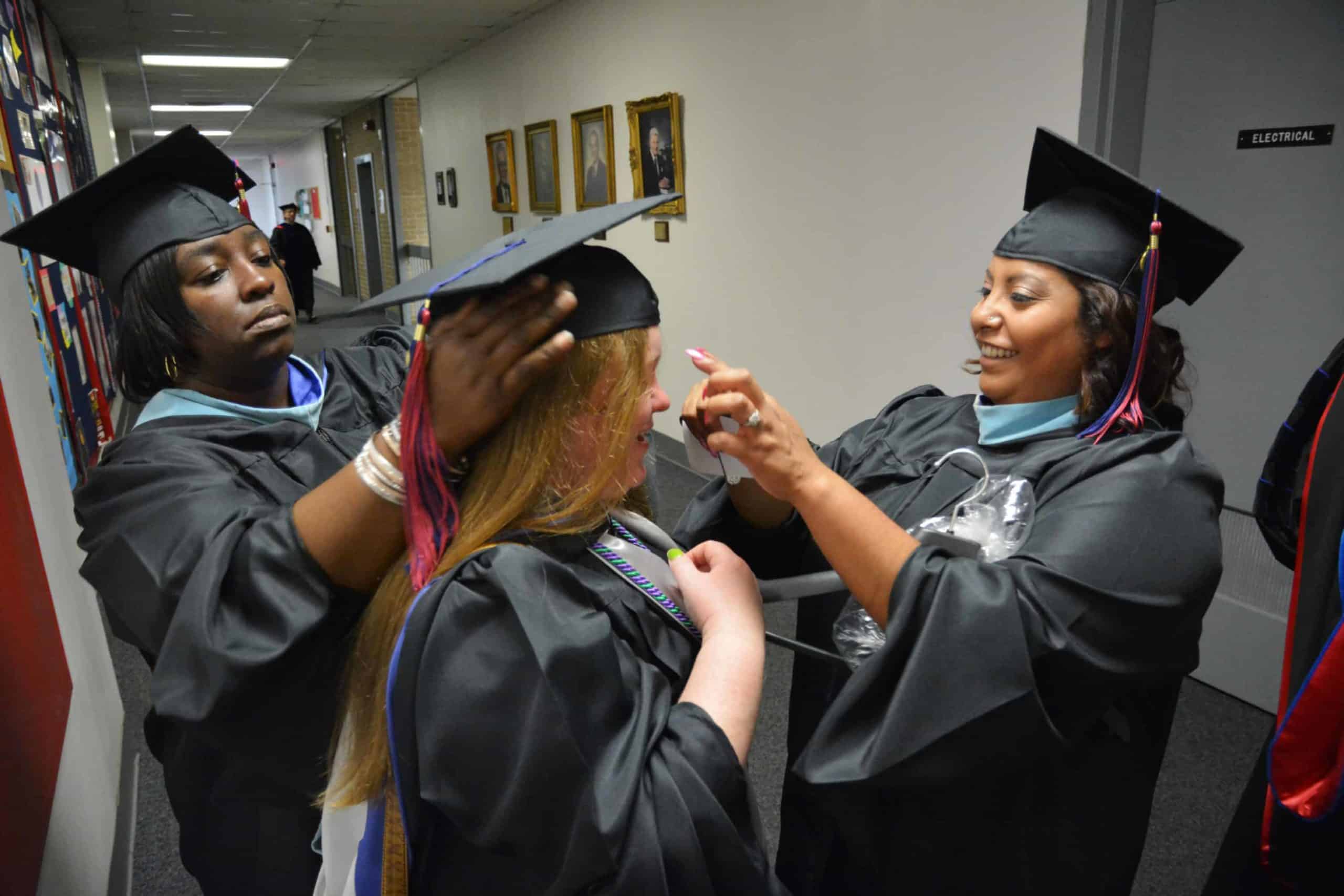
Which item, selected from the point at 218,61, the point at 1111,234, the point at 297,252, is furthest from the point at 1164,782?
the point at 297,252

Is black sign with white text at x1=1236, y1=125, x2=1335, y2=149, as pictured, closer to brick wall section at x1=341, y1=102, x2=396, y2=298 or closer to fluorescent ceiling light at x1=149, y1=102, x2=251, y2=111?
brick wall section at x1=341, y1=102, x2=396, y2=298

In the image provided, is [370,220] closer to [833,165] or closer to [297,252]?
[297,252]

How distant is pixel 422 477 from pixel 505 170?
26.5 feet

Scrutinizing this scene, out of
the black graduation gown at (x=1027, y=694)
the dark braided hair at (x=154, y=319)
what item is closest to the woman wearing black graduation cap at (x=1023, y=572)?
the black graduation gown at (x=1027, y=694)

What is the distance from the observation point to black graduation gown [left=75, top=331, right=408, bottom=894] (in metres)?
1.02

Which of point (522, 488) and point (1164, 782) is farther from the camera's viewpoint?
point (1164, 782)

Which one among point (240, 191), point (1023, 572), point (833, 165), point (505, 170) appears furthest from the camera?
point (505, 170)

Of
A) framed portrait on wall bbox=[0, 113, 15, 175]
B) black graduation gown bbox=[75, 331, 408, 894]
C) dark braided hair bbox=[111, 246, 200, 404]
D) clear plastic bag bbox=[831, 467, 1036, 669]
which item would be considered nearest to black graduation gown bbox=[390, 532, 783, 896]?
black graduation gown bbox=[75, 331, 408, 894]

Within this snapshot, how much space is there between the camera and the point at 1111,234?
145 centimetres

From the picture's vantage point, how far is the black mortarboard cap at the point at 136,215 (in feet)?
4.69

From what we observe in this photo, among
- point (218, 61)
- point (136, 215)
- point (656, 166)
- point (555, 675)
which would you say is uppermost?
point (218, 61)

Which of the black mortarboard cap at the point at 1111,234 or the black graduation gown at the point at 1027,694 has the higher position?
the black mortarboard cap at the point at 1111,234

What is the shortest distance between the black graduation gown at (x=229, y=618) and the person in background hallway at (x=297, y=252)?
12678 mm

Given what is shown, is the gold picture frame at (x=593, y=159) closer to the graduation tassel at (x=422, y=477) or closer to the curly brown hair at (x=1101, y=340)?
the curly brown hair at (x=1101, y=340)
